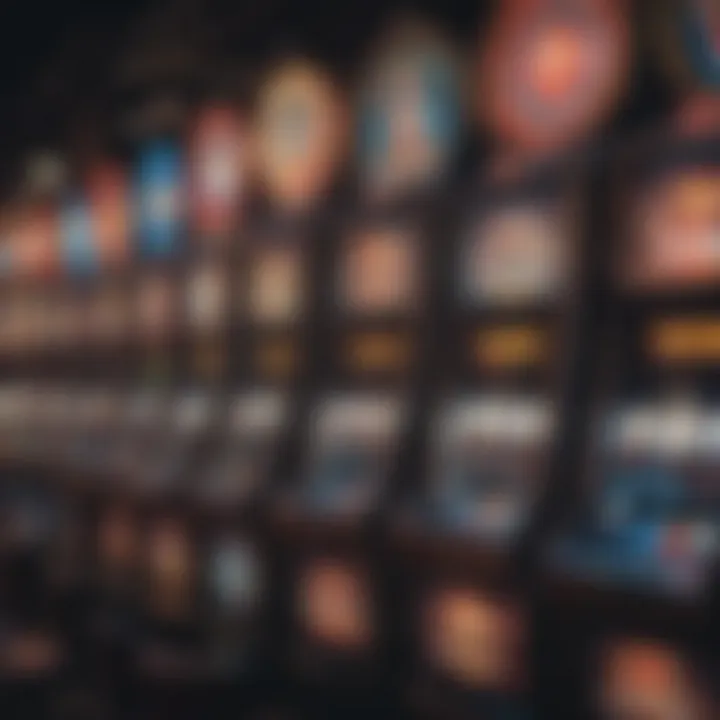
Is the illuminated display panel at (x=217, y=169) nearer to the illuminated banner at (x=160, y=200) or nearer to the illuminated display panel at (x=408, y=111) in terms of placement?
the illuminated banner at (x=160, y=200)

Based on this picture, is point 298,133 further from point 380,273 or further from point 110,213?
point 110,213

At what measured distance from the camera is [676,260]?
2.39 m

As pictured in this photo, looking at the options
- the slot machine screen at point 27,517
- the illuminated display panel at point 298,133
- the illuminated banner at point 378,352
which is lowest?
the slot machine screen at point 27,517

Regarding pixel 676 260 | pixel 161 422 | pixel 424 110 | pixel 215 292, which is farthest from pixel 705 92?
pixel 161 422

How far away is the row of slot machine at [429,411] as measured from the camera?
238cm

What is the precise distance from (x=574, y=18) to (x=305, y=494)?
4.61 ft

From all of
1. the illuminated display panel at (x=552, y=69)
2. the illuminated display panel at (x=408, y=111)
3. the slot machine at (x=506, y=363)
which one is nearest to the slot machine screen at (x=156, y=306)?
the illuminated display panel at (x=408, y=111)

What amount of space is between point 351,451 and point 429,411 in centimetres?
35

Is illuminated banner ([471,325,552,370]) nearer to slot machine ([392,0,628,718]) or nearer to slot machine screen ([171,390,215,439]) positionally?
slot machine ([392,0,628,718])

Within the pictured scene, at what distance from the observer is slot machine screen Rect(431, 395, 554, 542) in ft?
8.84

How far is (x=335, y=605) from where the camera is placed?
3.35 m

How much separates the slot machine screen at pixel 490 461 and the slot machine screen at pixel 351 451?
20 cm

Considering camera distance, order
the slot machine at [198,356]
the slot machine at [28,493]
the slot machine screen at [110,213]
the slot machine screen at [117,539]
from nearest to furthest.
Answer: the slot machine at [28,493] < the slot machine at [198,356] < the slot machine screen at [117,539] < the slot machine screen at [110,213]

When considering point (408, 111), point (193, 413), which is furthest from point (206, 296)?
point (408, 111)
